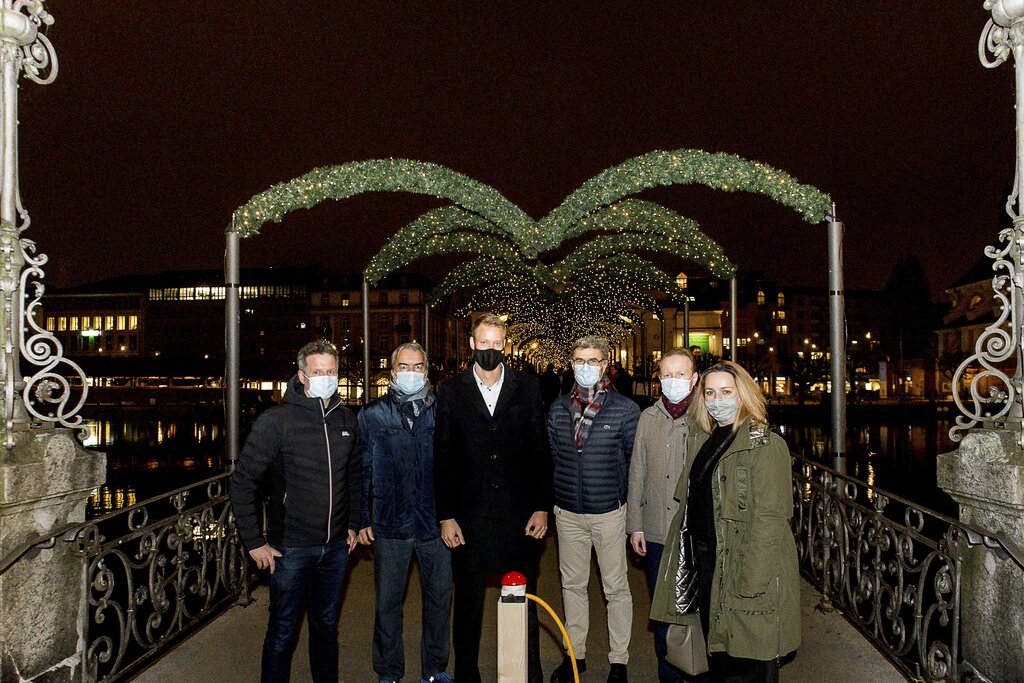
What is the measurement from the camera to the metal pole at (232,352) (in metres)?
7.49

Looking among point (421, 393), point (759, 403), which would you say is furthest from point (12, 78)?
point (759, 403)

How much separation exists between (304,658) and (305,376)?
2133mm

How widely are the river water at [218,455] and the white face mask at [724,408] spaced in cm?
748

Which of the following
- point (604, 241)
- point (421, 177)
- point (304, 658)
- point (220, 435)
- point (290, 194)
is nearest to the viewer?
point (304, 658)

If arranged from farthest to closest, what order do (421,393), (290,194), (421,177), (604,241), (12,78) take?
(604,241), (421,177), (290,194), (421,393), (12,78)

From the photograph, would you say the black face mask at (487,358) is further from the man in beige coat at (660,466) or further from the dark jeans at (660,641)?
the dark jeans at (660,641)

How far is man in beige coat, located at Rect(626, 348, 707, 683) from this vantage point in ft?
15.8

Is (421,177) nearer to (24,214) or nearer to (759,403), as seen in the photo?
(24,214)

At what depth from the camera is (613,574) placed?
4.97m

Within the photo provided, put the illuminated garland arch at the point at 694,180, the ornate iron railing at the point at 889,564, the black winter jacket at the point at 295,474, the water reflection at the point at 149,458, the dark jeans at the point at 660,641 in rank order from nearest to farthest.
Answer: the black winter jacket at the point at 295,474 → the ornate iron railing at the point at 889,564 → the dark jeans at the point at 660,641 → the illuminated garland arch at the point at 694,180 → the water reflection at the point at 149,458

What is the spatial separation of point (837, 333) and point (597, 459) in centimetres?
409

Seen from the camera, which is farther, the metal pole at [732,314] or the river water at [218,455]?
the river water at [218,455]

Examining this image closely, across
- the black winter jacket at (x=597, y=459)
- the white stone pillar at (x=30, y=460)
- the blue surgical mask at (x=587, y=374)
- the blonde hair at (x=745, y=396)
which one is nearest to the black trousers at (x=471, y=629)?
the black winter jacket at (x=597, y=459)

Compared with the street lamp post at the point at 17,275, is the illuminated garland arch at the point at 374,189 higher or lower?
higher
